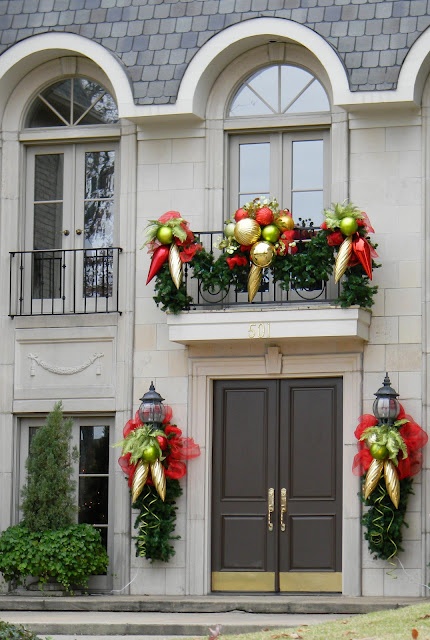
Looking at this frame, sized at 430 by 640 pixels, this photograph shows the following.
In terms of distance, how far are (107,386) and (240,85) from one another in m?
3.95

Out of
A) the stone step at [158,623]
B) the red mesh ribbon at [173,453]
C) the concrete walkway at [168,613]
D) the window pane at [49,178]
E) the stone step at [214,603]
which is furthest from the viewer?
the window pane at [49,178]

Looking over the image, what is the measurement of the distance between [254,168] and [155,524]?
4.38 metres

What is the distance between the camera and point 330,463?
17.9 meters

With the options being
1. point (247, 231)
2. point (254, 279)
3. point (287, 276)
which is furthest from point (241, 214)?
point (287, 276)

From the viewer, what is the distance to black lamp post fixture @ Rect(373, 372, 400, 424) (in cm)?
1720

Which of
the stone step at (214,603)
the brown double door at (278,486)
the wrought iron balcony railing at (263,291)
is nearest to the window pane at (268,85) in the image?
the wrought iron balcony railing at (263,291)

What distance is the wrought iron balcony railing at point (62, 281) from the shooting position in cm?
1895

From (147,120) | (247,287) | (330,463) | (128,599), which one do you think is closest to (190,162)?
(147,120)

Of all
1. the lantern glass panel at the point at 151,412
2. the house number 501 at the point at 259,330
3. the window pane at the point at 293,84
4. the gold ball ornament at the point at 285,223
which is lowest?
the lantern glass panel at the point at 151,412

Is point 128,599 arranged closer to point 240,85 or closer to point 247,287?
point 247,287

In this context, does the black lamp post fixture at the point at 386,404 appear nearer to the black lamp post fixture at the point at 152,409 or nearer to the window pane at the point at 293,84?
the black lamp post fixture at the point at 152,409

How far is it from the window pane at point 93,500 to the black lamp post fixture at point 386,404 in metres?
3.58

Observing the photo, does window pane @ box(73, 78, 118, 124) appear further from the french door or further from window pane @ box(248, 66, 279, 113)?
window pane @ box(248, 66, 279, 113)

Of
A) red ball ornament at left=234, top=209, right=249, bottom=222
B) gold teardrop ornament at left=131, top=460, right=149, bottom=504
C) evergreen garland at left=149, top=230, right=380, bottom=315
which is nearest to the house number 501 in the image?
evergreen garland at left=149, top=230, right=380, bottom=315
